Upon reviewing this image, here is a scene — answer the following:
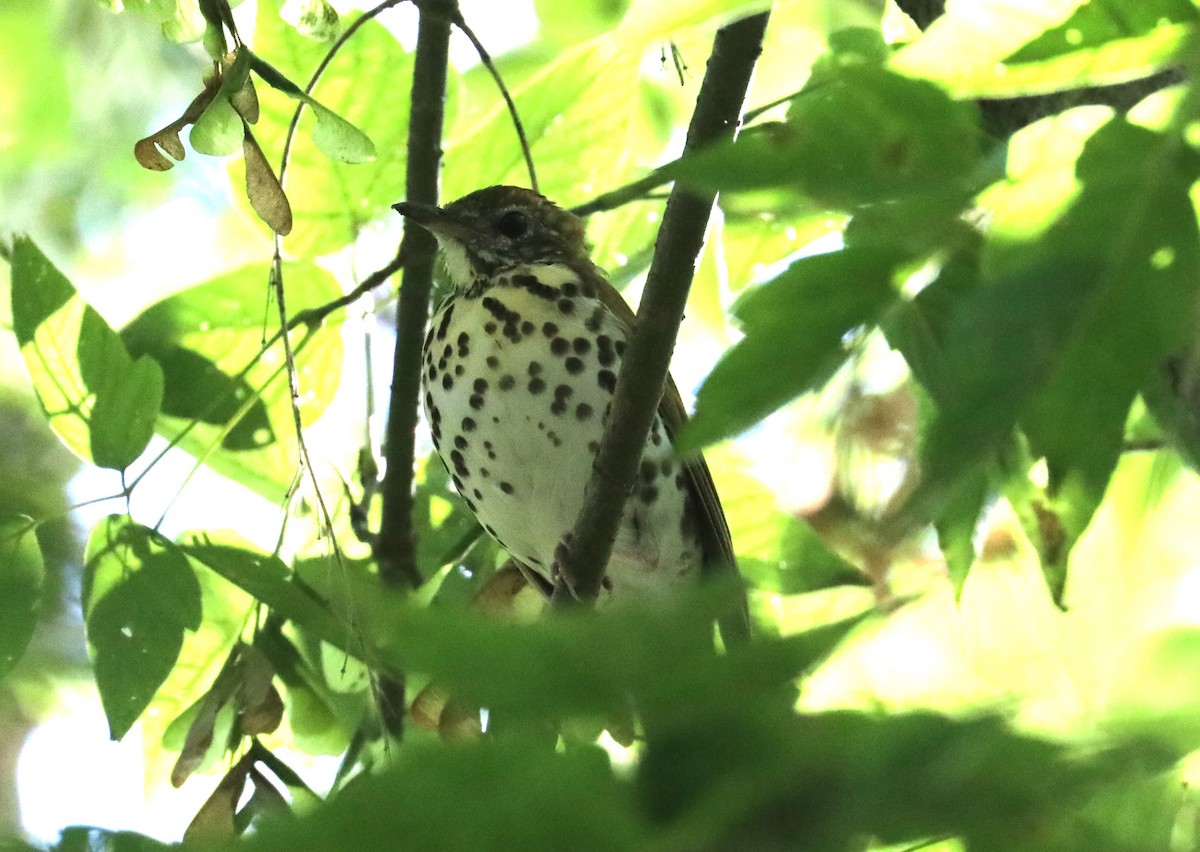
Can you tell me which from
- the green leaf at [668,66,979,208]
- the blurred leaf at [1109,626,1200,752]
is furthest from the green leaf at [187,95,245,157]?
the blurred leaf at [1109,626,1200,752]

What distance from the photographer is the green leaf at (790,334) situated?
0.91 metres

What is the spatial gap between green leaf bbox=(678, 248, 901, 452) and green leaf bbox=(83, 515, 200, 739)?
115cm

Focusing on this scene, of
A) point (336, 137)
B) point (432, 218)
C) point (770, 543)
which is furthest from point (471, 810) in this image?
point (432, 218)

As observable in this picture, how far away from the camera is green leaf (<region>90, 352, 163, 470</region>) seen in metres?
2.03

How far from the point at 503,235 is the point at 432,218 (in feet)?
1.70

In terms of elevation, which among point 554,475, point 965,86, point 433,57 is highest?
point 965,86

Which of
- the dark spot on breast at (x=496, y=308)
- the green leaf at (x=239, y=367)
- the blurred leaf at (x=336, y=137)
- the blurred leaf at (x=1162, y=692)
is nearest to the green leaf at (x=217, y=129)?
the blurred leaf at (x=336, y=137)

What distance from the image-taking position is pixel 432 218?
281 centimetres

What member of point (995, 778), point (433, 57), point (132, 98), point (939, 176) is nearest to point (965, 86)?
point (939, 176)

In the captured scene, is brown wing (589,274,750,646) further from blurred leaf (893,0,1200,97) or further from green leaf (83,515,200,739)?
blurred leaf (893,0,1200,97)

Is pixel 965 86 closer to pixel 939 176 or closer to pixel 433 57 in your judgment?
pixel 939 176

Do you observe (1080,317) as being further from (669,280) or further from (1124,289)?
(669,280)

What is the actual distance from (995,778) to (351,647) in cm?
143

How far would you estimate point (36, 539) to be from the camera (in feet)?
6.47
